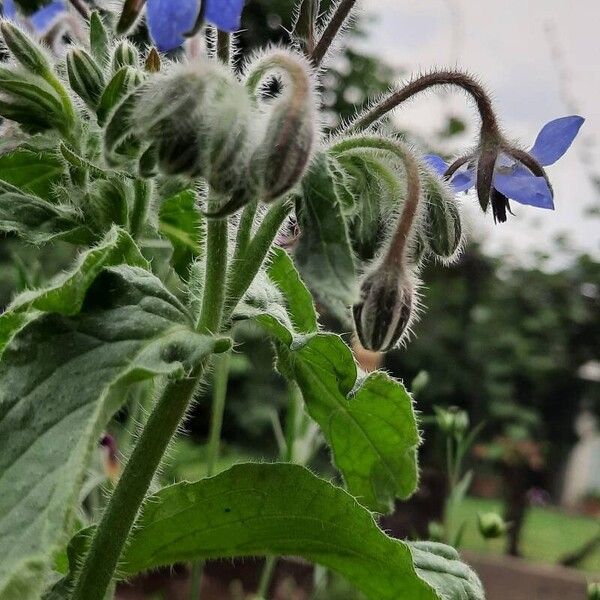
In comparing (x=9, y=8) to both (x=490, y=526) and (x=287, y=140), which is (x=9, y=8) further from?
(x=490, y=526)

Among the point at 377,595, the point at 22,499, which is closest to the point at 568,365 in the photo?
the point at 377,595

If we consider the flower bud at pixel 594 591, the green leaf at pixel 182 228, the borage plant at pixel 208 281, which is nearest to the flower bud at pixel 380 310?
the borage plant at pixel 208 281

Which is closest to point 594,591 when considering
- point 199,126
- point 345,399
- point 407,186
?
point 345,399

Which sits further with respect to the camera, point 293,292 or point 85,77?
point 293,292

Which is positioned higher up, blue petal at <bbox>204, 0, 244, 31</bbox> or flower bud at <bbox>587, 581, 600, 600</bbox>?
blue petal at <bbox>204, 0, 244, 31</bbox>

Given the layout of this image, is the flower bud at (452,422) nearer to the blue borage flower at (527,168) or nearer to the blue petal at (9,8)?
the blue borage flower at (527,168)

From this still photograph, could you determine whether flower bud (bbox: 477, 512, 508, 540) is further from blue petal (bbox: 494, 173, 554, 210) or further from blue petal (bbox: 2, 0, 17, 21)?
blue petal (bbox: 2, 0, 17, 21)

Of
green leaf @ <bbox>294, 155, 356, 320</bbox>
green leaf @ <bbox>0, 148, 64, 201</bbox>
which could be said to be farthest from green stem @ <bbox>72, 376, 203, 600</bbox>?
green leaf @ <bbox>0, 148, 64, 201</bbox>

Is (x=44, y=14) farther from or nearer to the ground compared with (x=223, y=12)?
farther from the ground
